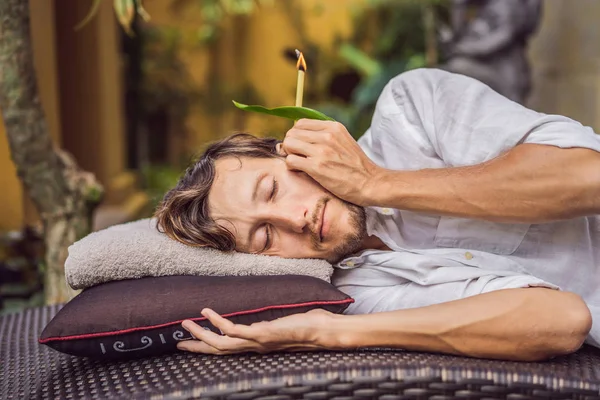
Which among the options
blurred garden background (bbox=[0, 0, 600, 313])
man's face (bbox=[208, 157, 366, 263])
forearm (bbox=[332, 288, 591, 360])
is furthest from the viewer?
blurred garden background (bbox=[0, 0, 600, 313])

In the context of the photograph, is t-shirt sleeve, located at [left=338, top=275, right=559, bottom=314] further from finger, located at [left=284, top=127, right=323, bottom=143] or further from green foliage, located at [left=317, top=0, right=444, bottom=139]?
green foliage, located at [left=317, top=0, right=444, bottom=139]

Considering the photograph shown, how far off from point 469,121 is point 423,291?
48 cm

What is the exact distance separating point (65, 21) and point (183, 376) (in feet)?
15.7

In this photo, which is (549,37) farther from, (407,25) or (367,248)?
(367,248)

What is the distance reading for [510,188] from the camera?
160cm

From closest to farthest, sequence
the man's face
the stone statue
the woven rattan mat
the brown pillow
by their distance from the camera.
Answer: the woven rattan mat, the brown pillow, the man's face, the stone statue

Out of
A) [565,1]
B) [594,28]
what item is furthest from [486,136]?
[565,1]

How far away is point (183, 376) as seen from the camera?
4.89ft

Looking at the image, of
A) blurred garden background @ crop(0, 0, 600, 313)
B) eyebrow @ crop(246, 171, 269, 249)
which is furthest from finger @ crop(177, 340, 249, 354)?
blurred garden background @ crop(0, 0, 600, 313)

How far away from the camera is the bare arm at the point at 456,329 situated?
149 centimetres

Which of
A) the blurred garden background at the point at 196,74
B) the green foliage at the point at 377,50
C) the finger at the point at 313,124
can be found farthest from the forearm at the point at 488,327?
the green foliage at the point at 377,50

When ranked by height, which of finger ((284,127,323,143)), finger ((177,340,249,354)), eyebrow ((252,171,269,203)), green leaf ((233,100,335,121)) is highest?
green leaf ((233,100,335,121))

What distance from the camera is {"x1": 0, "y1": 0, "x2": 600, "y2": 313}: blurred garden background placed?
4180mm

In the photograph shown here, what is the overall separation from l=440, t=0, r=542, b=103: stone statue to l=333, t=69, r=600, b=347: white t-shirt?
3.33 metres
